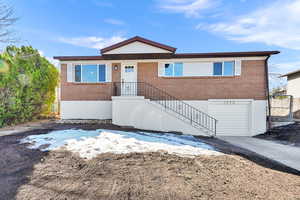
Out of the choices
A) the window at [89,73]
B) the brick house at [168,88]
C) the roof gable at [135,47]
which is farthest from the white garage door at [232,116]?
the window at [89,73]

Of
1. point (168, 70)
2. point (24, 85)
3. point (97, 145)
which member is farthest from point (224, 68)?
point (24, 85)

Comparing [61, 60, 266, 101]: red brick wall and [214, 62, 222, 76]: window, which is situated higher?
[214, 62, 222, 76]: window

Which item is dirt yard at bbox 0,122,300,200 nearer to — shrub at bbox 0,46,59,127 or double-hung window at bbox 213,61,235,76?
shrub at bbox 0,46,59,127

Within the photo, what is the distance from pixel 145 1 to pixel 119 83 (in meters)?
6.15

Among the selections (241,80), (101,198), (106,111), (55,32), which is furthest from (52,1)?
(241,80)

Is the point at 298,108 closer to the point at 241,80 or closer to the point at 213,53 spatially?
the point at 241,80

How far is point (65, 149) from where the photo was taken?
419cm

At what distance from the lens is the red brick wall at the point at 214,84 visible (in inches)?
341

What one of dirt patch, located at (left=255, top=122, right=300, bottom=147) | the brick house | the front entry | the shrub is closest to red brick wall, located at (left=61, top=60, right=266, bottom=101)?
the brick house

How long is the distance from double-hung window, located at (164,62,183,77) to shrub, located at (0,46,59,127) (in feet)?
29.2

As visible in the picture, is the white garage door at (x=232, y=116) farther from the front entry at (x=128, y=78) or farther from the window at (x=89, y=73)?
the window at (x=89, y=73)

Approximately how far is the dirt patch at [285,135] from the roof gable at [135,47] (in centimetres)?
809

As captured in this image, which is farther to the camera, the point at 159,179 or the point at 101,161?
the point at 101,161

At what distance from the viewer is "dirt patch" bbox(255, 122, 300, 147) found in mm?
6893
